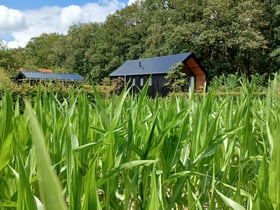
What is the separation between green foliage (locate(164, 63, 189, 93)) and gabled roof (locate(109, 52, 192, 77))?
2.05ft

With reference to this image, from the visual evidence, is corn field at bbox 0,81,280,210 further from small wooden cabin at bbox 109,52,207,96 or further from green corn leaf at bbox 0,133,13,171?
small wooden cabin at bbox 109,52,207,96

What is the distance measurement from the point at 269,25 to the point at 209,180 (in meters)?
26.3

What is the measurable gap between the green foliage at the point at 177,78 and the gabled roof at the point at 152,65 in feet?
2.05

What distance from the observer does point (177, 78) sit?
20000 millimetres

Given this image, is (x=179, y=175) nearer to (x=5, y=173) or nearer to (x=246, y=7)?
(x=5, y=173)

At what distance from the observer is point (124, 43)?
36688 millimetres

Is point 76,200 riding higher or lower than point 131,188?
higher

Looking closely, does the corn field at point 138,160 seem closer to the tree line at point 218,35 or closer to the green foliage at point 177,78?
the green foliage at point 177,78

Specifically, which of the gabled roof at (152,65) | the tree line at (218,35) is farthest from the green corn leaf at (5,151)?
the tree line at (218,35)

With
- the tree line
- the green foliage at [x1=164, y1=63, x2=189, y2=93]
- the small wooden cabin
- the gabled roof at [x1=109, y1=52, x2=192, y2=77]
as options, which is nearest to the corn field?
the green foliage at [x1=164, y1=63, x2=189, y2=93]

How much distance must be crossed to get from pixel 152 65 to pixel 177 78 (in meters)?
3.38

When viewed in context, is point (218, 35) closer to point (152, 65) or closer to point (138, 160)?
point (152, 65)

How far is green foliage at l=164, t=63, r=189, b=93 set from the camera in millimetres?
19234

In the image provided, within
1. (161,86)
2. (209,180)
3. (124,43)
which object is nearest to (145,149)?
(209,180)
